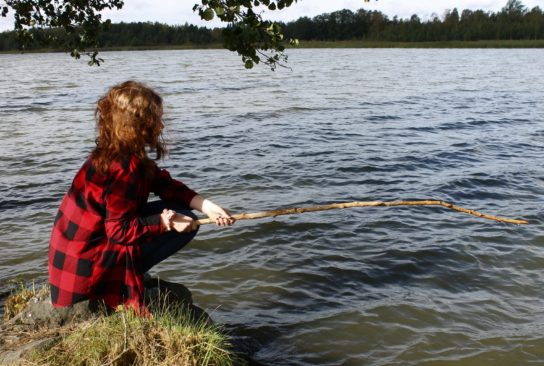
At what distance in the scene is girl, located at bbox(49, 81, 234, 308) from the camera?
13.3 feet

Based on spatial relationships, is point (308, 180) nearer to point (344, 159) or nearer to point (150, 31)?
point (344, 159)

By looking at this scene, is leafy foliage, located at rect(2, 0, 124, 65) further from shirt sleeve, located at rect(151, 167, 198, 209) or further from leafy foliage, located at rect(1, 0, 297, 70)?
shirt sleeve, located at rect(151, 167, 198, 209)

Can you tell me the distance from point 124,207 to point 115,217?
0.10m

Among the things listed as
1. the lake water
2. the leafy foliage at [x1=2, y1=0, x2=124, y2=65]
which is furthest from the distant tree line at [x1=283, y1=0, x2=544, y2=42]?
the leafy foliage at [x1=2, y1=0, x2=124, y2=65]

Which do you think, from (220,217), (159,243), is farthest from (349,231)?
(159,243)

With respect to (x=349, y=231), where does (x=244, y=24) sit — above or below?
above

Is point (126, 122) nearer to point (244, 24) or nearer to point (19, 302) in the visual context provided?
point (244, 24)

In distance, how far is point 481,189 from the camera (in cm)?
1090

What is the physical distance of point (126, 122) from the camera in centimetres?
407

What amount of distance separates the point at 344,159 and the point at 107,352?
10.5m

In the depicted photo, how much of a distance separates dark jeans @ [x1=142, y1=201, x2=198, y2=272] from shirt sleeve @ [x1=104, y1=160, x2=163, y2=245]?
0.87ft

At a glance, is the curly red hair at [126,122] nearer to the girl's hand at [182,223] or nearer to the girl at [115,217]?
the girl at [115,217]

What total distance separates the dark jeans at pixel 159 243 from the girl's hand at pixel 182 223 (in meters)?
0.18

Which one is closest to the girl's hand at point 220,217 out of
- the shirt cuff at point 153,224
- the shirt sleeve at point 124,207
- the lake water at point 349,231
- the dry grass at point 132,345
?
the shirt cuff at point 153,224
